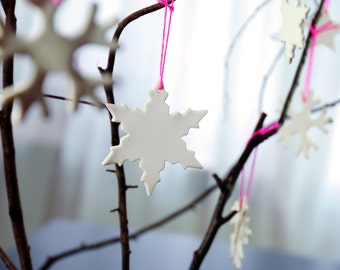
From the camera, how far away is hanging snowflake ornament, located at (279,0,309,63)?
346 millimetres

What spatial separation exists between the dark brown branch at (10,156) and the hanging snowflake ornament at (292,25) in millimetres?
179

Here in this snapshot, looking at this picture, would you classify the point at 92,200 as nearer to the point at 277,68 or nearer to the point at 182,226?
the point at 182,226

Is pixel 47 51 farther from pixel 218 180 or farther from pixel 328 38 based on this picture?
pixel 328 38

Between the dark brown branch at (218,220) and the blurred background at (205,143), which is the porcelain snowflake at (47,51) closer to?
the dark brown branch at (218,220)

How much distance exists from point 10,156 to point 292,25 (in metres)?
0.22

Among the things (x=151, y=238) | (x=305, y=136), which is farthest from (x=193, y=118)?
(x=151, y=238)

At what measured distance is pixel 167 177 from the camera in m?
1.57

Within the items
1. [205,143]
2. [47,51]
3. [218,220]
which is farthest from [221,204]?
[205,143]

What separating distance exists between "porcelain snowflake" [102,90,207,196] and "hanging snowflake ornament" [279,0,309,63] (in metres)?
0.08

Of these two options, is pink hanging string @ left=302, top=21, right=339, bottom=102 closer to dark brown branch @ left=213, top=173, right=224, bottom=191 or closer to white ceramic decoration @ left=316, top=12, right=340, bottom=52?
white ceramic decoration @ left=316, top=12, right=340, bottom=52

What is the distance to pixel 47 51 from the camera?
28cm

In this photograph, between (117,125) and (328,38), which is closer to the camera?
(117,125)

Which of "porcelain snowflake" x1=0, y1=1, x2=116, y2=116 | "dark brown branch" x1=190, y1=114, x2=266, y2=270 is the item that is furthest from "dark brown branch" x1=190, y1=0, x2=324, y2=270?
"porcelain snowflake" x1=0, y1=1, x2=116, y2=116

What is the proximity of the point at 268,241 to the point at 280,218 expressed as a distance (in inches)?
3.3
